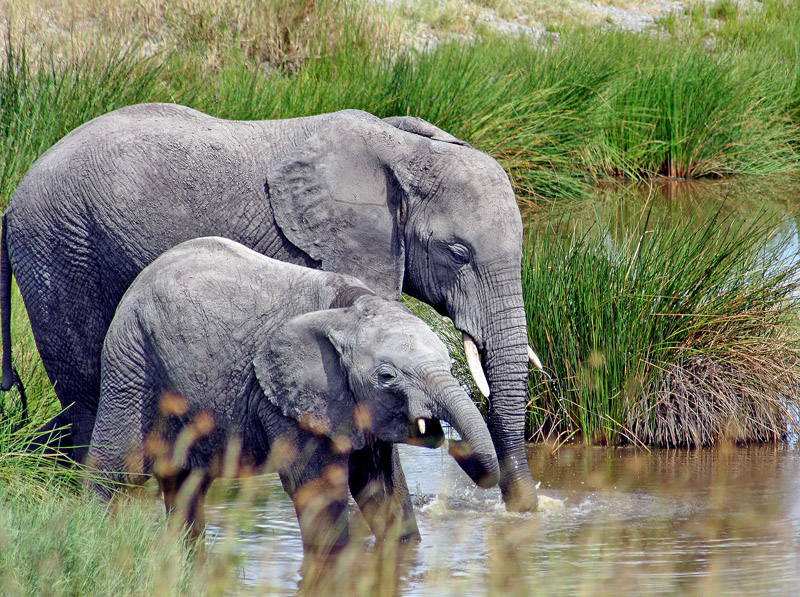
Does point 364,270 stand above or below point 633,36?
below

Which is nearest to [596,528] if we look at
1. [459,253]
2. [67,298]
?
[459,253]

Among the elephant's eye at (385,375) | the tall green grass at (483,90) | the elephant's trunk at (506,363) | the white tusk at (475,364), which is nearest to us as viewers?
the elephant's eye at (385,375)

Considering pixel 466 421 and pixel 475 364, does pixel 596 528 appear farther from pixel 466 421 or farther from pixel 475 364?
pixel 466 421

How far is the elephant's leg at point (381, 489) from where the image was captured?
178 inches

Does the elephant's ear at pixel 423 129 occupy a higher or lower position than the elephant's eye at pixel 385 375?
higher

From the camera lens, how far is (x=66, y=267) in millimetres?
5281

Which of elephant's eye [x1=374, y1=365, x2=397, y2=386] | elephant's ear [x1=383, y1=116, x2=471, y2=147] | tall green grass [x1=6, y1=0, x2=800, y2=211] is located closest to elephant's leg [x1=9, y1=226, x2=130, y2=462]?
elephant's ear [x1=383, y1=116, x2=471, y2=147]

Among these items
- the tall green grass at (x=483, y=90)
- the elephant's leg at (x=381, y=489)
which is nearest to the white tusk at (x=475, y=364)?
the elephant's leg at (x=381, y=489)

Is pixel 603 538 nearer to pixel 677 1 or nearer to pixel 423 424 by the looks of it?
pixel 423 424

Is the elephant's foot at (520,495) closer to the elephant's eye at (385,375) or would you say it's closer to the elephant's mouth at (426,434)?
the elephant's mouth at (426,434)

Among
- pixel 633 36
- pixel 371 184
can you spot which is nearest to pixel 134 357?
pixel 371 184

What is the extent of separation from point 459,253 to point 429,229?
0.17 metres

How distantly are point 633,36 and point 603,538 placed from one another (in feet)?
40.1

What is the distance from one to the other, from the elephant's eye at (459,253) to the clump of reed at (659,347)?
1310mm
